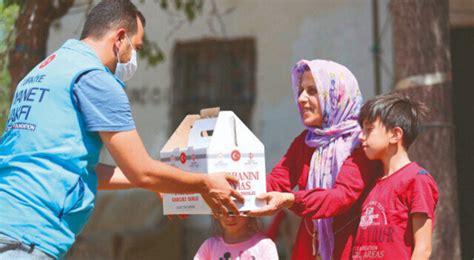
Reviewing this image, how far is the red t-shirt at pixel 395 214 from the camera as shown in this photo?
3.54 m

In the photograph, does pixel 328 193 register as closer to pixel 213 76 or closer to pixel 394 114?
pixel 394 114

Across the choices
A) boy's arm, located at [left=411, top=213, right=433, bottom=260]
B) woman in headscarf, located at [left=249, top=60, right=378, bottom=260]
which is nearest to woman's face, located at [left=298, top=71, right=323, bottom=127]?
woman in headscarf, located at [left=249, top=60, right=378, bottom=260]

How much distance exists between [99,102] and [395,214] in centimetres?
121

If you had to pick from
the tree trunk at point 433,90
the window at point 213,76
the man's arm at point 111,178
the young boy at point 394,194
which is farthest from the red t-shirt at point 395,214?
the window at point 213,76

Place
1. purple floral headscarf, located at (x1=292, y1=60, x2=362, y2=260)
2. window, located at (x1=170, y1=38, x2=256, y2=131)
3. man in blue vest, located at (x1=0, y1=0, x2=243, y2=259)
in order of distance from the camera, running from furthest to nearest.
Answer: window, located at (x1=170, y1=38, x2=256, y2=131) → purple floral headscarf, located at (x1=292, y1=60, x2=362, y2=260) → man in blue vest, located at (x1=0, y1=0, x2=243, y2=259)

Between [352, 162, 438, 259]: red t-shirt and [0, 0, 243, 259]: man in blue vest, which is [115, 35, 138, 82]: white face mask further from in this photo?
[352, 162, 438, 259]: red t-shirt

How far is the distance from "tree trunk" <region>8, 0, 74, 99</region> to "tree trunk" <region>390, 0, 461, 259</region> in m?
2.29

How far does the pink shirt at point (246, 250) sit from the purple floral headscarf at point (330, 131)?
0.49 metres

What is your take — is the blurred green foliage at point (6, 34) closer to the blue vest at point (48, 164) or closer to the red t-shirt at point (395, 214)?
the blue vest at point (48, 164)

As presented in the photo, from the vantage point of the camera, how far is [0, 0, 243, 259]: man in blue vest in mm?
3096

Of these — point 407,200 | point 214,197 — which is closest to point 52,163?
point 214,197

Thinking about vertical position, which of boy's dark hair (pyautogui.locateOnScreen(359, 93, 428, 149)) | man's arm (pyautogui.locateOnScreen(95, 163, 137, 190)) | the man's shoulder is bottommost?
man's arm (pyautogui.locateOnScreen(95, 163, 137, 190))

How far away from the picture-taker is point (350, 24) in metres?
7.30

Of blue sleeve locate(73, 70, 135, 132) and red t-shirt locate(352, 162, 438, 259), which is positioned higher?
blue sleeve locate(73, 70, 135, 132)
